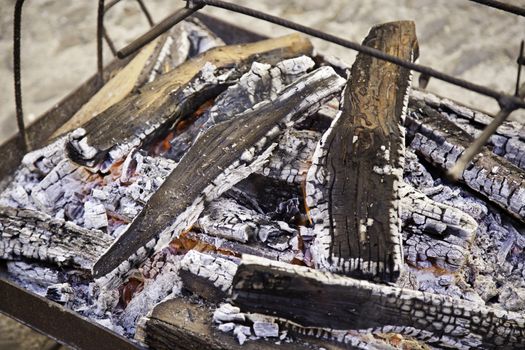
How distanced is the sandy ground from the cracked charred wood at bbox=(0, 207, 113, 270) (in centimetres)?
164

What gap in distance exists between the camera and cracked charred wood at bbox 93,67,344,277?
172cm

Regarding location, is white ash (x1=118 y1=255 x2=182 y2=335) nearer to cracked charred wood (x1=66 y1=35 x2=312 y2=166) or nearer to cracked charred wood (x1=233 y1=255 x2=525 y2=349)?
cracked charred wood (x1=233 y1=255 x2=525 y2=349)

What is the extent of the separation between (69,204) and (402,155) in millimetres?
1096

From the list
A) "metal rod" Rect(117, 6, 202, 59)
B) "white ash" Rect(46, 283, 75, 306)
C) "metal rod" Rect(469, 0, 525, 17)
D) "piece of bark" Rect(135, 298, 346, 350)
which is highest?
"metal rod" Rect(469, 0, 525, 17)

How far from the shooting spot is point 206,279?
168cm

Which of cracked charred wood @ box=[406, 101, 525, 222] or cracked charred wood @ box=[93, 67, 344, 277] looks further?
cracked charred wood @ box=[406, 101, 525, 222]

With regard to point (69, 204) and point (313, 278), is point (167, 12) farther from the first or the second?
point (313, 278)

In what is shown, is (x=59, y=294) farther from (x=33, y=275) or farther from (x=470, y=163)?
(x=470, y=163)

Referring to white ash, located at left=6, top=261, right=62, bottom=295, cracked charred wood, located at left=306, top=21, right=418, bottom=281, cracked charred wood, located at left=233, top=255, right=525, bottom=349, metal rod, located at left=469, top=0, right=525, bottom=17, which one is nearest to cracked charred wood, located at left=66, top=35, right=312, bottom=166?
white ash, located at left=6, top=261, right=62, bottom=295

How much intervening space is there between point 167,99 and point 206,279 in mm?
762

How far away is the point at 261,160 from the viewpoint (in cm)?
193

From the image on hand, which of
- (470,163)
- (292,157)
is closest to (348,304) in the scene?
(292,157)

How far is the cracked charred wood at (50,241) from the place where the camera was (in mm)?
1842

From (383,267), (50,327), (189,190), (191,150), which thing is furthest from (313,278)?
(50,327)
